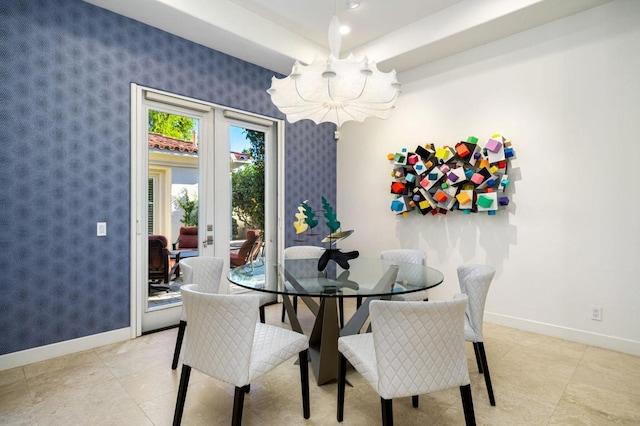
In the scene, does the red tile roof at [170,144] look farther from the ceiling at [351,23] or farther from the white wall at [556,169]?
the white wall at [556,169]

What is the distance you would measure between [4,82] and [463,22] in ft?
13.5

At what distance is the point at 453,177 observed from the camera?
3793mm

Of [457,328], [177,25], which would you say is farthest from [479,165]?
[177,25]

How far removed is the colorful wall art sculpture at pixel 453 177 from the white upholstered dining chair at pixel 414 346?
2460 millimetres

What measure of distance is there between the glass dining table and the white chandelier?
131 centimetres

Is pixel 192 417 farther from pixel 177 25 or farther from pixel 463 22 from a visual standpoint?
pixel 463 22

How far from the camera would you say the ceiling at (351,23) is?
3.09 meters

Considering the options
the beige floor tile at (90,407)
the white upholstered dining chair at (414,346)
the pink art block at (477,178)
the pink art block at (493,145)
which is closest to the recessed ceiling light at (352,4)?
the pink art block at (493,145)

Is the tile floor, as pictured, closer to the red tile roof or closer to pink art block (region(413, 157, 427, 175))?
the red tile roof

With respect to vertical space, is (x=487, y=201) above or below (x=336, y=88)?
below

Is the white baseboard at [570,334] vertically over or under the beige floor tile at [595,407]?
over

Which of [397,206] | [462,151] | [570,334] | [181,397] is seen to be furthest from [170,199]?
[570,334]

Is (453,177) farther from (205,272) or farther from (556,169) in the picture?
(205,272)

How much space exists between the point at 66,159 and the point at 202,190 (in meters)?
1.27
